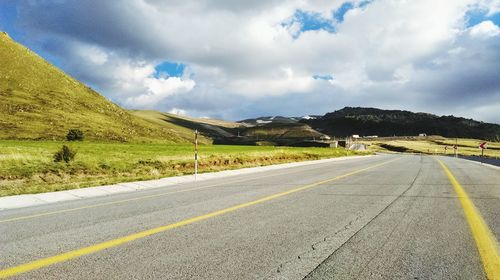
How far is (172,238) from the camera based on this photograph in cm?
594

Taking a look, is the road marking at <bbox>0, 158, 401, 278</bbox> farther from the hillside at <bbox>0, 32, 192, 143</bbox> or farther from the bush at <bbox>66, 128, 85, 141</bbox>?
the hillside at <bbox>0, 32, 192, 143</bbox>

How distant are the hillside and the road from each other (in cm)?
6879

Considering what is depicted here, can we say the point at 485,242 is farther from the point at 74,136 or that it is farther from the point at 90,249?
the point at 74,136

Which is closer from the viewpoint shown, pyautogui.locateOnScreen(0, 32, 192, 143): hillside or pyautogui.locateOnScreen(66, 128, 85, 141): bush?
pyautogui.locateOnScreen(66, 128, 85, 141): bush

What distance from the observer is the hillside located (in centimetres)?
7894

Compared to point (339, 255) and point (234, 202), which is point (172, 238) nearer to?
point (339, 255)

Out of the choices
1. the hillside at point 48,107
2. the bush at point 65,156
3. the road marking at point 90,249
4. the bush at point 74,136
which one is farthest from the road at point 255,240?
the hillside at point 48,107

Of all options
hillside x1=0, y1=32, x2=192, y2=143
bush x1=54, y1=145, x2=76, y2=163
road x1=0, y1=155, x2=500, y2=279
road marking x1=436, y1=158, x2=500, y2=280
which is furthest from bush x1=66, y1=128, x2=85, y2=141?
road marking x1=436, y1=158, x2=500, y2=280

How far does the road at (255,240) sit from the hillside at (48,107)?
68.8m

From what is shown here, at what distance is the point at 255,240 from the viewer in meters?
5.78

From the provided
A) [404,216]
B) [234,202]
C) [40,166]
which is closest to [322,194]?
[234,202]

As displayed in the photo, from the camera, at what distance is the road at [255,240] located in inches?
175

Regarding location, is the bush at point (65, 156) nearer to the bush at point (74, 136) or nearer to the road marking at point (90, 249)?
the road marking at point (90, 249)

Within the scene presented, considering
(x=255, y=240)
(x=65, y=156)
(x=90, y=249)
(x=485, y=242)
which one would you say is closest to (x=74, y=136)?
(x=65, y=156)
